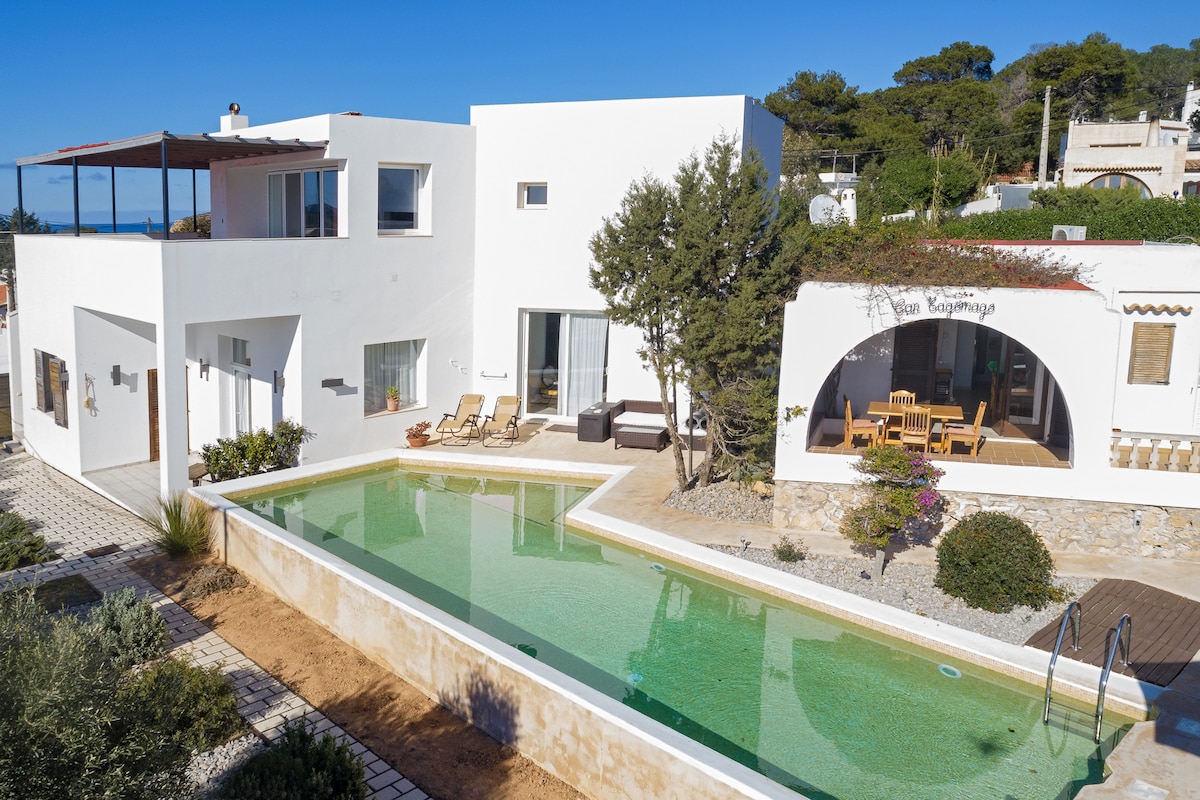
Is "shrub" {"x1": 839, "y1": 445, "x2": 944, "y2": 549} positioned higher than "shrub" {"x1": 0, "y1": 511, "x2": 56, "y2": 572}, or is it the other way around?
"shrub" {"x1": 839, "y1": 445, "x2": 944, "y2": 549}

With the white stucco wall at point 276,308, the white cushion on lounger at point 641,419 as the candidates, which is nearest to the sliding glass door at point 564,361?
the white cushion on lounger at point 641,419

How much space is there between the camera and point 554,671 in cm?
918

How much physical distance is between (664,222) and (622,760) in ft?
30.3

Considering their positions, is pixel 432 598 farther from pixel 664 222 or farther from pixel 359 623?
Answer: pixel 664 222

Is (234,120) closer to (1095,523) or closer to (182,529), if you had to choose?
(182,529)

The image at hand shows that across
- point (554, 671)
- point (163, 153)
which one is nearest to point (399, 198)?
point (163, 153)

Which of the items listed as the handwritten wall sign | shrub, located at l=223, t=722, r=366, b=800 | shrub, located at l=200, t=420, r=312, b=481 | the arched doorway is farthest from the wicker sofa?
shrub, located at l=223, t=722, r=366, b=800

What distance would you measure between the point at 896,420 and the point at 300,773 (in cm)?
1135

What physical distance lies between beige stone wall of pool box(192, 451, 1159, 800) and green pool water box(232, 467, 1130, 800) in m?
0.23

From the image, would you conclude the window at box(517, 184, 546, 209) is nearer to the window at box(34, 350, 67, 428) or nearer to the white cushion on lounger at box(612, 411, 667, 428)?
the white cushion on lounger at box(612, 411, 667, 428)

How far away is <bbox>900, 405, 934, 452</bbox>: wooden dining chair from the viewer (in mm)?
13969

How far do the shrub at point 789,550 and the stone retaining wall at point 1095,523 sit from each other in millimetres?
1145

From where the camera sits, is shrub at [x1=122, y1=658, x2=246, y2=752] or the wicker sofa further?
the wicker sofa

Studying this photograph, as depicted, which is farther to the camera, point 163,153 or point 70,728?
point 163,153
